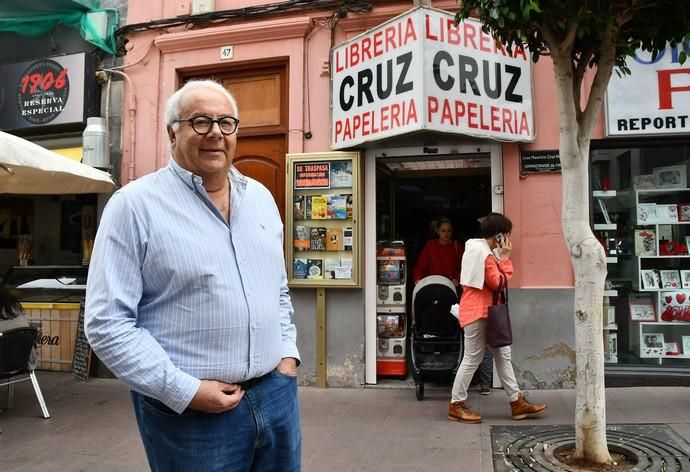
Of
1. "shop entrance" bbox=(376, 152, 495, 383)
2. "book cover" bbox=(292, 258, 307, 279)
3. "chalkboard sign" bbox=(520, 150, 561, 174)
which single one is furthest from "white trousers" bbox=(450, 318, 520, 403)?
"book cover" bbox=(292, 258, 307, 279)

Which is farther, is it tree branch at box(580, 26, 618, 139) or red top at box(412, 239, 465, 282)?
red top at box(412, 239, 465, 282)

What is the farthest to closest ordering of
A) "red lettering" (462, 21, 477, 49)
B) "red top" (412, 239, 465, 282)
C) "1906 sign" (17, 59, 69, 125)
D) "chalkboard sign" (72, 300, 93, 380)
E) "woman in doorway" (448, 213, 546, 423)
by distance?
"1906 sign" (17, 59, 69, 125)
"chalkboard sign" (72, 300, 93, 380)
"red top" (412, 239, 465, 282)
"red lettering" (462, 21, 477, 49)
"woman in doorway" (448, 213, 546, 423)

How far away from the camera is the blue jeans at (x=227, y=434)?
1733 millimetres

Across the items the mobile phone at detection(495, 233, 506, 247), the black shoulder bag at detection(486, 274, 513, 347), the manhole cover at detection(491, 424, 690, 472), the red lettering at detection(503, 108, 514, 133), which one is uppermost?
the red lettering at detection(503, 108, 514, 133)

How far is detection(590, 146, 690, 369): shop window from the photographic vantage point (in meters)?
6.04

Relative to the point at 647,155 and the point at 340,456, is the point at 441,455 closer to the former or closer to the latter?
the point at 340,456

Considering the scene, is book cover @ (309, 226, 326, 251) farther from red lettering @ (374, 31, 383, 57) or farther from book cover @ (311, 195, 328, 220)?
red lettering @ (374, 31, 383, 57)

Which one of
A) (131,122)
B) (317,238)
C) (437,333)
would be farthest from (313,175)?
(131,122)

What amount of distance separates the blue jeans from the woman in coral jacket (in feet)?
15.8

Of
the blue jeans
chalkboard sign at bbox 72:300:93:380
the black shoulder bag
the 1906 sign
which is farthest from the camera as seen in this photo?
the 1906 sign

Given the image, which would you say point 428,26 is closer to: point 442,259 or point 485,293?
point 442,259

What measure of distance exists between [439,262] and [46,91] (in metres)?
5.78

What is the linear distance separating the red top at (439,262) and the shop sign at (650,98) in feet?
7.26

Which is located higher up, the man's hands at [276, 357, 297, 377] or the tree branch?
the tree branch
